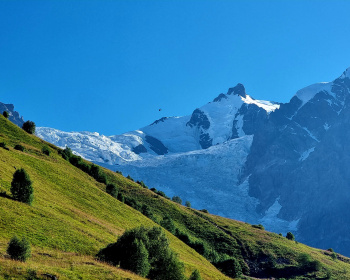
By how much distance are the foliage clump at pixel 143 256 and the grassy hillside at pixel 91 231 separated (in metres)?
2.56

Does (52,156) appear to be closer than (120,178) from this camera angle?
Yes

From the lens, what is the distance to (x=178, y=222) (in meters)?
108

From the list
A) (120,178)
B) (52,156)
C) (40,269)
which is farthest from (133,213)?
(40,269)

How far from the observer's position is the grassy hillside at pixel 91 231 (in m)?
35.6

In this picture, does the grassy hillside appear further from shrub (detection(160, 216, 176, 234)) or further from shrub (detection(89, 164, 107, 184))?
shrub (detection(89, 164, 107, 184))

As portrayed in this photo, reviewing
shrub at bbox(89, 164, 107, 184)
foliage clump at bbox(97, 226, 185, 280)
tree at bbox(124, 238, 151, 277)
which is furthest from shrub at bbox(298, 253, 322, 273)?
tree at bbox(124, 238, 151, 277)

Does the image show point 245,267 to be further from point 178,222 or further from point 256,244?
point 178,222

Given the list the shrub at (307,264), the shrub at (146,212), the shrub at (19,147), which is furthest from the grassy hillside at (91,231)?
the shrub at (146,212)

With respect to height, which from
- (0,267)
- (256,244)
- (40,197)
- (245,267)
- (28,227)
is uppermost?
(256,244)

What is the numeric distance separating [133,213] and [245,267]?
107 feet

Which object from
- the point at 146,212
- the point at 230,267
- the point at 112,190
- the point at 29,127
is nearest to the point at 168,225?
the point at 146,212

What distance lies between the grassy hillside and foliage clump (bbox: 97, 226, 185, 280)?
256 centimetres

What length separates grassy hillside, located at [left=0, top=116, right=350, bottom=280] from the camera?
35.6 m

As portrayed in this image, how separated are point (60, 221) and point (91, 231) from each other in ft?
13.6
